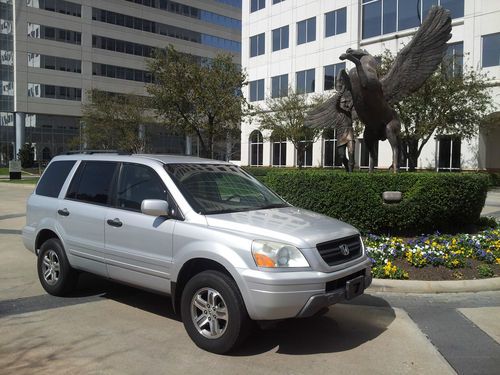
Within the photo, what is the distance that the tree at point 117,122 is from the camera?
3975 centimetres

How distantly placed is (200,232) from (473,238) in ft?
19.7

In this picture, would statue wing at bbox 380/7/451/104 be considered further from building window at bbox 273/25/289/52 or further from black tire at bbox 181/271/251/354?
building window at bbox 273/25/289/52

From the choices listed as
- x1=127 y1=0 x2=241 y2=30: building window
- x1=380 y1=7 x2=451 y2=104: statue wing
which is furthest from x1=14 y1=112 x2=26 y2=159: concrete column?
x1=380 y1=7 x2=451 y2=104: statue wing

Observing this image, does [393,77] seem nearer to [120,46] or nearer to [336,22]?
[336,22]

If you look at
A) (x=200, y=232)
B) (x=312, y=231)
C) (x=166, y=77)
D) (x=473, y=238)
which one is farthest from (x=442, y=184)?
(x=166, y=77)

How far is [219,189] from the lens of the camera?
5355 mm

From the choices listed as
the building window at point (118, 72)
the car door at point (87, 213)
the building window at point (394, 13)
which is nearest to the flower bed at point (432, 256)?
the car door at point (87, 213)

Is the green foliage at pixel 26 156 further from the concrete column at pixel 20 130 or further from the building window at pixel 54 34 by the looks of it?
the building window at pixel 54 34

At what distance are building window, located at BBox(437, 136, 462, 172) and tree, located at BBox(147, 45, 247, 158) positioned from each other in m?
17.1

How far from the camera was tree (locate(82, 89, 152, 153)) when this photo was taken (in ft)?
130

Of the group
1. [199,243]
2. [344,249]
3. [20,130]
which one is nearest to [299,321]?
[344,249]

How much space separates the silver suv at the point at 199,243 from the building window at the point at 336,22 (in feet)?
127

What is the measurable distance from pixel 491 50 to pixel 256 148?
83.5ft

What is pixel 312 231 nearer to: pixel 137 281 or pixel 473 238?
pixel 137 281
